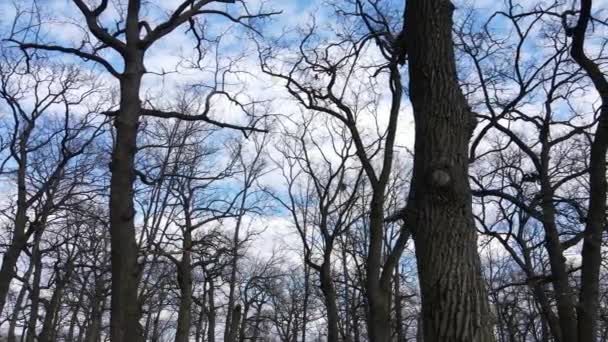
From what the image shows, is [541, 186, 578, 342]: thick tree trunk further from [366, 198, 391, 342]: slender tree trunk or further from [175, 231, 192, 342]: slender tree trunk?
[175, 231, 192, 342]: slender tree trunk

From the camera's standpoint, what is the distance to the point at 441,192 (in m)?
3.88

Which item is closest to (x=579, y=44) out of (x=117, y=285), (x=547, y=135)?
(x=547, y=135)

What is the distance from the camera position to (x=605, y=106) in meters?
7.34

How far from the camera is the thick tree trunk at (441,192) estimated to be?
3.59 metres

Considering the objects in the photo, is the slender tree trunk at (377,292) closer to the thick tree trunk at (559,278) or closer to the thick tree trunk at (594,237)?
the thick tree trunk at (559,278)

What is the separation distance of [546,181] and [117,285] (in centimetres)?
939

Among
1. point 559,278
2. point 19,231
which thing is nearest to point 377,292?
point 559,278

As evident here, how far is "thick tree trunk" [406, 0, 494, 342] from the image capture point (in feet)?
11.8

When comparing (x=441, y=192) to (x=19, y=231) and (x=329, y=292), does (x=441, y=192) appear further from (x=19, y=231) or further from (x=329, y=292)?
(x=19, y=231)

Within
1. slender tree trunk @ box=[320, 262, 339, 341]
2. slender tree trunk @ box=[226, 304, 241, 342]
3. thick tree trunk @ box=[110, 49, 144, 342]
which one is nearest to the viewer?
thick tree trunk @ box=[110, 49, 144, 342]

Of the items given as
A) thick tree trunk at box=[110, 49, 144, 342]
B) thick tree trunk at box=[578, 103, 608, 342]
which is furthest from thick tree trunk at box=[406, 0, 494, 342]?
thick tree trunk at box=[578, 103, 608, 342]

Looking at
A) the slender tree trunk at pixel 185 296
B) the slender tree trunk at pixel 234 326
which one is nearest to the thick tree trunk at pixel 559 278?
the slender tree trunk at pixel 234 326

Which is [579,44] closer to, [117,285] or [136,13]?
[136,13]

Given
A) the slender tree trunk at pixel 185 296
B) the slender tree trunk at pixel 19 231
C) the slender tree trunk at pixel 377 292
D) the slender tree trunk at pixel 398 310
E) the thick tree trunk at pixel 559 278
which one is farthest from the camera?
the slender tree trunk at pixel 398 310
